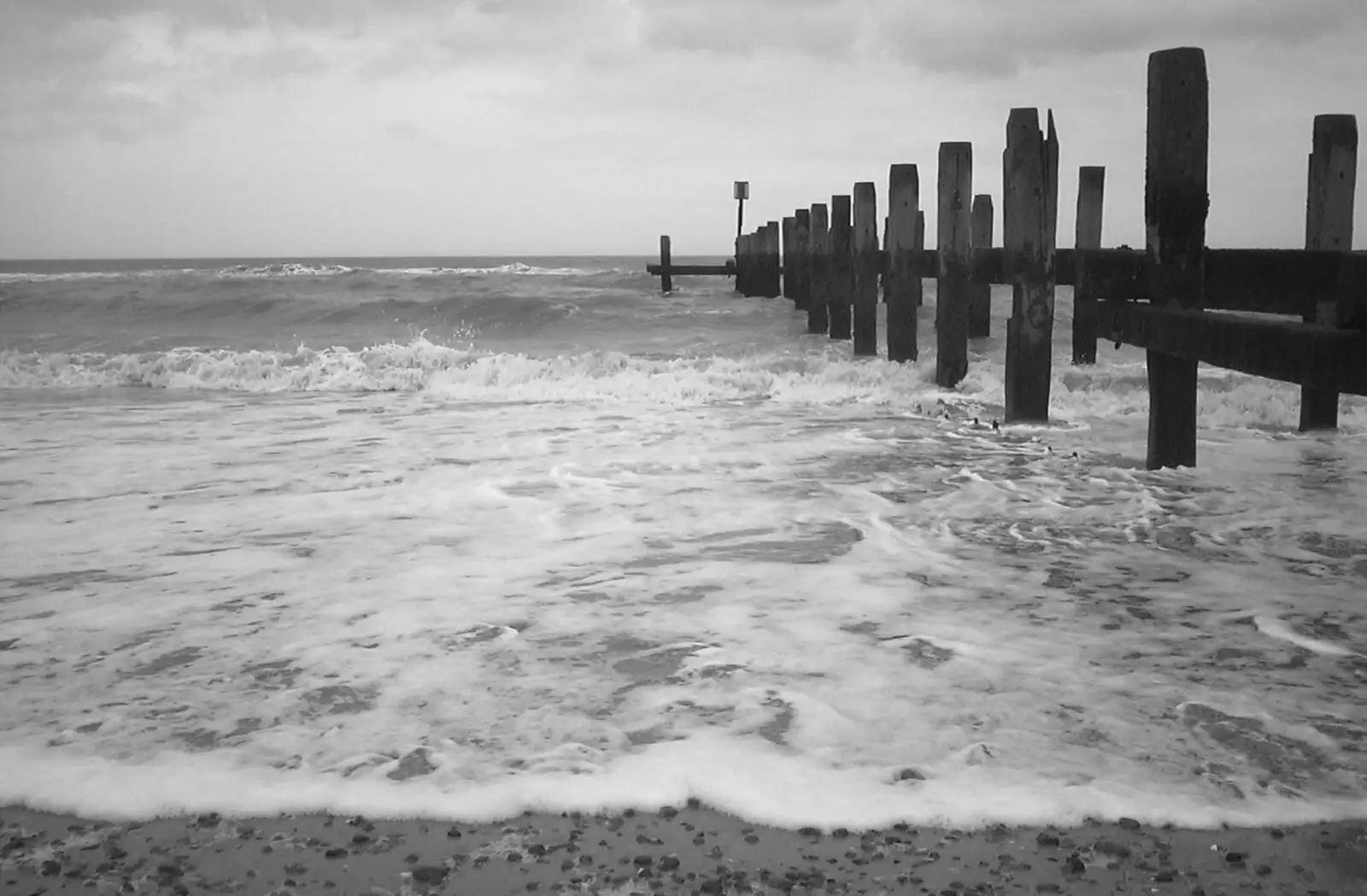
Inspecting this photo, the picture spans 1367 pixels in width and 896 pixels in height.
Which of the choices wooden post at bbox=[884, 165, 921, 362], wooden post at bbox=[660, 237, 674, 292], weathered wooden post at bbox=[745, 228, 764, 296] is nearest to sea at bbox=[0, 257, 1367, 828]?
wooden post at bbox=[884, 165, 921, 362]

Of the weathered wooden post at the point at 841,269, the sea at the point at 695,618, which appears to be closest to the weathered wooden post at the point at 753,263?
the weathered wooden post at the point at 841,269

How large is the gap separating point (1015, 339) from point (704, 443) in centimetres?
208

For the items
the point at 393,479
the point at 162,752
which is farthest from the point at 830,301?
the point at 162,752

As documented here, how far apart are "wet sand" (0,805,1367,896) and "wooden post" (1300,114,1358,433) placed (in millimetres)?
5825

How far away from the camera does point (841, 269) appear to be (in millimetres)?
13203

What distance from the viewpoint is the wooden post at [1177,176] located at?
4.89 m

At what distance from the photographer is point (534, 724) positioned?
2611 mm

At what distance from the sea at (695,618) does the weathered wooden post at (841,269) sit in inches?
193

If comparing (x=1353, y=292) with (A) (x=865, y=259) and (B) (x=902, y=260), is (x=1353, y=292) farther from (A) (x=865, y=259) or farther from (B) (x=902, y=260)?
(A) (x=865, y=259)

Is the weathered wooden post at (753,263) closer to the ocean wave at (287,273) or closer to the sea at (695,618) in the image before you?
the ocean wave at (287,273)

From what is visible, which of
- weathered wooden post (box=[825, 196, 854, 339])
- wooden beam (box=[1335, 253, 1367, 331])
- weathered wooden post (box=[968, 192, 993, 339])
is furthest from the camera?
weathered wooden post (box=[968, 192, 993, 339])

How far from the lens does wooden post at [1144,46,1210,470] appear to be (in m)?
4.89

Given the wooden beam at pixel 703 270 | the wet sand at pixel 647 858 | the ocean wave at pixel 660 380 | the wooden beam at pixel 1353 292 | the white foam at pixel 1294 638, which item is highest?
the wooden beam at pixel 703 270

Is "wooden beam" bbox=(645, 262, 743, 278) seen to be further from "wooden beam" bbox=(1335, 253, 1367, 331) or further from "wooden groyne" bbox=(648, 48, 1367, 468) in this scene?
"wooden beam" bbox=(1335, 253, 1367, 331)
